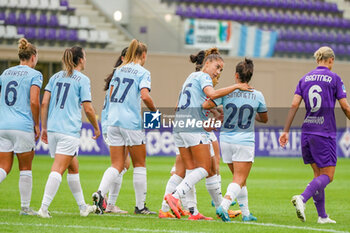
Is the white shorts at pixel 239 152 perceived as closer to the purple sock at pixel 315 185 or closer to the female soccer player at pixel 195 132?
the female soccer player at pixel 195 132

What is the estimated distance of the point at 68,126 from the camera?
7.75 metres

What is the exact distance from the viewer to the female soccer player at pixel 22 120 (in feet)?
26.0

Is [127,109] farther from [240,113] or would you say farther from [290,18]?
[290,18]

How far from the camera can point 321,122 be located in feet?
25.3

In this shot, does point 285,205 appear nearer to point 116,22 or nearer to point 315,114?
point 315,114

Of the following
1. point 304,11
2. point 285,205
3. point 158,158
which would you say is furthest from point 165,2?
point 285,205

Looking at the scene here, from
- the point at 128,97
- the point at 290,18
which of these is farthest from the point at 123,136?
the point at 290,18

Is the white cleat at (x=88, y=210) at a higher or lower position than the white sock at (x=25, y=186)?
lower

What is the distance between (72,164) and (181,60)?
18.9 meters

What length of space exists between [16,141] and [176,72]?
62.5 ft

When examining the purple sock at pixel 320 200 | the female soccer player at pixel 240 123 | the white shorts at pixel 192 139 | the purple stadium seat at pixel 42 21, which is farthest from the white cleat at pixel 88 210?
the purple stadium seat at pixel 42 21

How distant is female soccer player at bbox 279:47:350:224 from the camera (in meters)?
7.67

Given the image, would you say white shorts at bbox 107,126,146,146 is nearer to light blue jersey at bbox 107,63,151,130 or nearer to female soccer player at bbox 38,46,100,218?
light blue jersey at bbox 107,63,151,130

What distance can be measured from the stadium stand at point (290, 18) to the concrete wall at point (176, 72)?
1.06 meters
